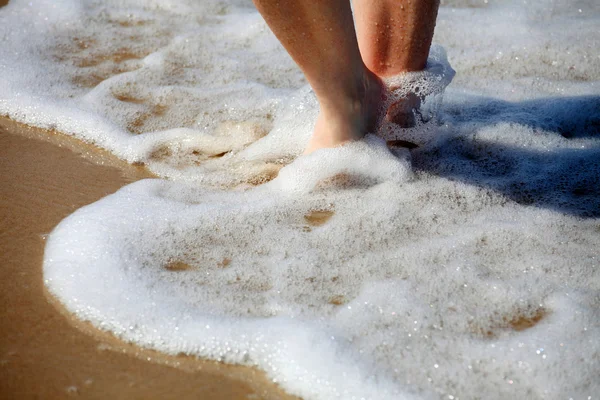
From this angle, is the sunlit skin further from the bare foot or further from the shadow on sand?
the shadow on sand

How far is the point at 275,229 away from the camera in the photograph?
1412 millimetres

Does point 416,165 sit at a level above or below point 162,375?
below

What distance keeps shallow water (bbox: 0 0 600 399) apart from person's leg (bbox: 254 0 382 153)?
0.06 meters

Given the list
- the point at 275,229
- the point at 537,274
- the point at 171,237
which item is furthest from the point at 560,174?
the point at 171,237

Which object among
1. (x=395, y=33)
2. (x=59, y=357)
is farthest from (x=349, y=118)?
(x=59, y=357)

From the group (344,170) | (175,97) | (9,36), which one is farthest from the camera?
(9,36)

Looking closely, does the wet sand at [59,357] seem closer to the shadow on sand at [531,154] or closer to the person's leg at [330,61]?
the person's leg at [330,61]

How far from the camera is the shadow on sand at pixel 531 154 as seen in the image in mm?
1572

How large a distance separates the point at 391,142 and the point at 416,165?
0.11 m

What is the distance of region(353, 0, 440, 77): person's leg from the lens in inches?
63.2

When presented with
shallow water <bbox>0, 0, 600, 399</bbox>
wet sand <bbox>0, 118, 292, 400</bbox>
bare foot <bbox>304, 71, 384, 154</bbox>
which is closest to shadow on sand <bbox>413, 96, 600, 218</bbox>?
shallow water <bbox>0, 0, 600, 399</bbox>

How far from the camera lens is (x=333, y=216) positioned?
147 cm

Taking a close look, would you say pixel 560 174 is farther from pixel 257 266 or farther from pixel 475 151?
pixel 257 266

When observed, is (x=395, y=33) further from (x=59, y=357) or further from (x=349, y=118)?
(x=59, y=357)
